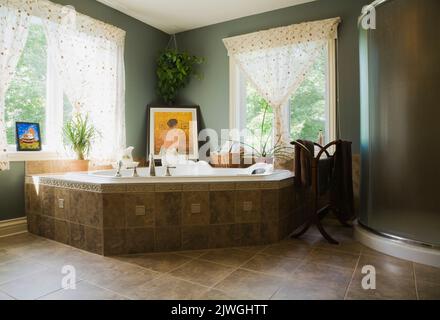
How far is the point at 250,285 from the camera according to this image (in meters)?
1.63

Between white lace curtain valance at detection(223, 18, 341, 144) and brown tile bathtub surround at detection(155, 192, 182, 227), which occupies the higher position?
white lace curtain valance at detection(223, 18, 341, 144)

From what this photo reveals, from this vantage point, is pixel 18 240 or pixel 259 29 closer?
pixel 18 240

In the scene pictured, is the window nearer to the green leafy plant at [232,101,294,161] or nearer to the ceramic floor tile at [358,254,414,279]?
the green leafy plant at [232,101,294,161]

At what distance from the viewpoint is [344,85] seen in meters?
3.17

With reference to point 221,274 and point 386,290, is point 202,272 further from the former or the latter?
point 386,290

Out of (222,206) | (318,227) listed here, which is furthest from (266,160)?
(222,206)

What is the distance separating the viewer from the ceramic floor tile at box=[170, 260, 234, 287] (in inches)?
66.4

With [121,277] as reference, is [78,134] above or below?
above

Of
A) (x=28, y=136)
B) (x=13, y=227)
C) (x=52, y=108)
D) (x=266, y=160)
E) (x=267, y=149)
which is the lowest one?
(x=13, y=227)

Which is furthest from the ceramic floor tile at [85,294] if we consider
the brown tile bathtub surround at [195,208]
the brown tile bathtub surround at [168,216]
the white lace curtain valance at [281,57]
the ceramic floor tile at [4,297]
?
the white lace curtain valance at [281,57]

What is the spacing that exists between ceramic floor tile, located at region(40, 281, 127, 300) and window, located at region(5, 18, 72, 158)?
1.72 metres

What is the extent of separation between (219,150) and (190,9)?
170 cm

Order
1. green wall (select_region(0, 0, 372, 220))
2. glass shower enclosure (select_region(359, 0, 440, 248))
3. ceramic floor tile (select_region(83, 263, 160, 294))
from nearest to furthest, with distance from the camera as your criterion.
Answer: ceramic floor tile (select_region(83, 263, 160, 294))
glass shower enclosure (select_region(359, 0, 440, 248))
green wall (select_region(0, 0, 372, 220))

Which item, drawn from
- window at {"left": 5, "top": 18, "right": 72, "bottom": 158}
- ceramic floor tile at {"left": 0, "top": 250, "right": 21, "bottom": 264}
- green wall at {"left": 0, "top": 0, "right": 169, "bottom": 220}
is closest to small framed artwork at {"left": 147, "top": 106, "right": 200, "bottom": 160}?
green wall at {"left": 0, "top": 0, "right": 169, "bottom": 220}
